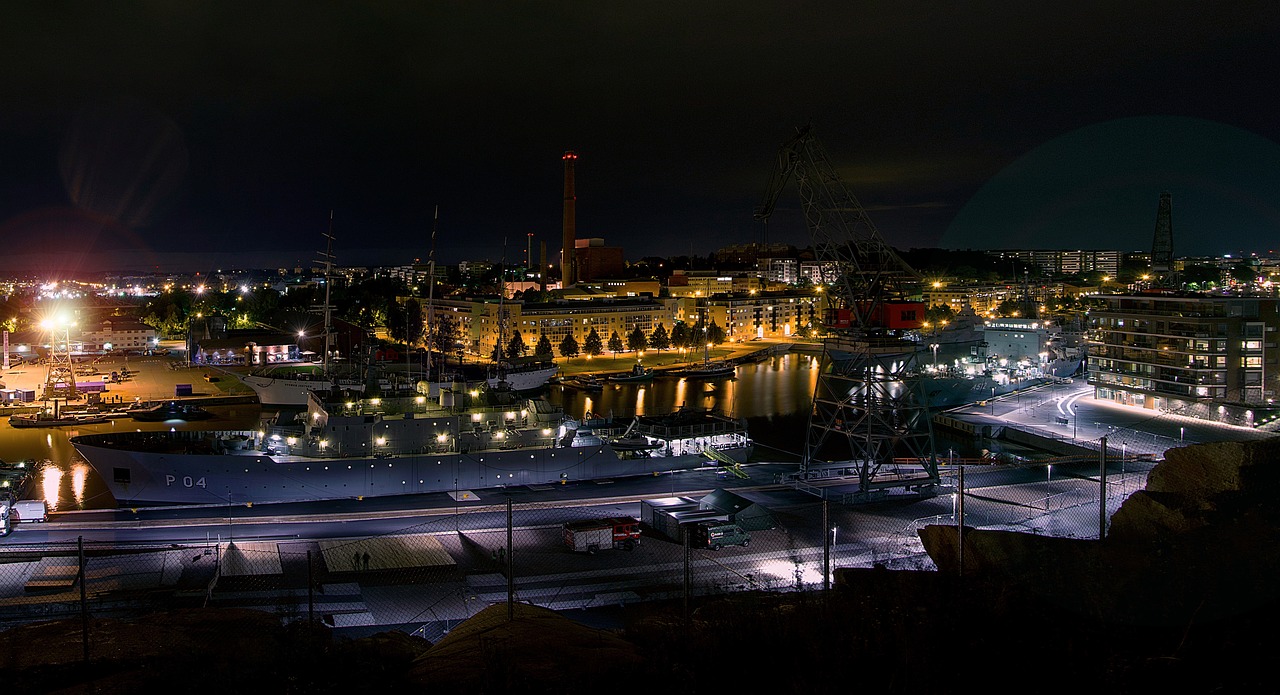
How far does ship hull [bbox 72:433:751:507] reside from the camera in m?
12.8

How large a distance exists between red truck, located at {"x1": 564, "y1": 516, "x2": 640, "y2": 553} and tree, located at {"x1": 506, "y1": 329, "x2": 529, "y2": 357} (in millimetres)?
26828

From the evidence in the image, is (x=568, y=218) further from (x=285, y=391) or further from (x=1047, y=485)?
(x=1047, y=485)

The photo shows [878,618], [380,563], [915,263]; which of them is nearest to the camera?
[878,618]

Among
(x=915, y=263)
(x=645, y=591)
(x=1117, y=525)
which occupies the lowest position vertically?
(x=645, y=591)

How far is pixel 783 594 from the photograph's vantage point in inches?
313

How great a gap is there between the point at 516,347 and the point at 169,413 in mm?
15524

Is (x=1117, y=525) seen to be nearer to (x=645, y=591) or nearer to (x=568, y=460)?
(x=645, y=591)

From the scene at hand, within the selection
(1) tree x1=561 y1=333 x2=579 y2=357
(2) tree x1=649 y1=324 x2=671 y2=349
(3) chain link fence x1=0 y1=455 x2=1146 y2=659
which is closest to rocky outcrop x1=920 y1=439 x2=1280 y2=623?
(3) chain link fence x1=0 y1=455 x2=1146 y2=659

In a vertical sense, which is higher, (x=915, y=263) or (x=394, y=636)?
(x=915, y=263)

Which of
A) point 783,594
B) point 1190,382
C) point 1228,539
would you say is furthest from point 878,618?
point 1190,382

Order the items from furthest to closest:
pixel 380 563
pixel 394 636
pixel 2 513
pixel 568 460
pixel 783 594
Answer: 1. pixel 568 460
2. pixel 2 513
3. pixel 380 563
4. pixel 783 594
5. pixel 394 636

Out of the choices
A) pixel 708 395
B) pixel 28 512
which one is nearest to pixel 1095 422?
pixel 708 395

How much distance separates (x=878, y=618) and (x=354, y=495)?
32.2ft

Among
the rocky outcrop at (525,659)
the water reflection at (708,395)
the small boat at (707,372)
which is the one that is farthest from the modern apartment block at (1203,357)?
the rocky outcrop at (525,659)
